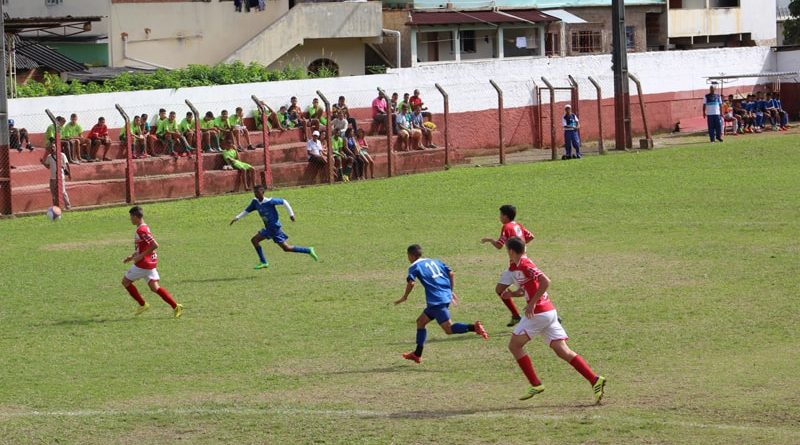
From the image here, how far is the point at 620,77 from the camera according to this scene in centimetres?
4328

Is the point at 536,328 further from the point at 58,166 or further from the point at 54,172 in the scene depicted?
the point at 54,172

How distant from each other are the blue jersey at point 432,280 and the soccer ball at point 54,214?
17.1 m

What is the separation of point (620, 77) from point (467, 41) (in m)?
13.2

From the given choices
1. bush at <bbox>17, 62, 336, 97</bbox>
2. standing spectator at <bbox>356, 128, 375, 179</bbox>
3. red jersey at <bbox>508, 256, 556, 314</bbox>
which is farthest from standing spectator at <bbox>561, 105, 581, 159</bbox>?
red jersey at <bbox>508, 256, 556, 314</bbox>

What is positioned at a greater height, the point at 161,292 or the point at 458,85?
the point at 458,85

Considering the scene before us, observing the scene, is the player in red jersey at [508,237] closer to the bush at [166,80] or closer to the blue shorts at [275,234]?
the blue shorts at [275,234]

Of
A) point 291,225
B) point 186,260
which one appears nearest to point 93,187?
point 291,225

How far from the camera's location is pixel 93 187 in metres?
33.6

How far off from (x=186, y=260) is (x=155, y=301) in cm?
411

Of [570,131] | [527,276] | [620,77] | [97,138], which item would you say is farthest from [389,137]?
[527,276]

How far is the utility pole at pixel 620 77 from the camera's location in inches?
1687

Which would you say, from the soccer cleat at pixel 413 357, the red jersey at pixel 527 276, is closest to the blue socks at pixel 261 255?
the soccer cleat at pixel 413 357

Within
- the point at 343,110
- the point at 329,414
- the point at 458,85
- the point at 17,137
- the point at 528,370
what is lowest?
the point at 329,414

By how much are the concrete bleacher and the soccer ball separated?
240 centimetres
